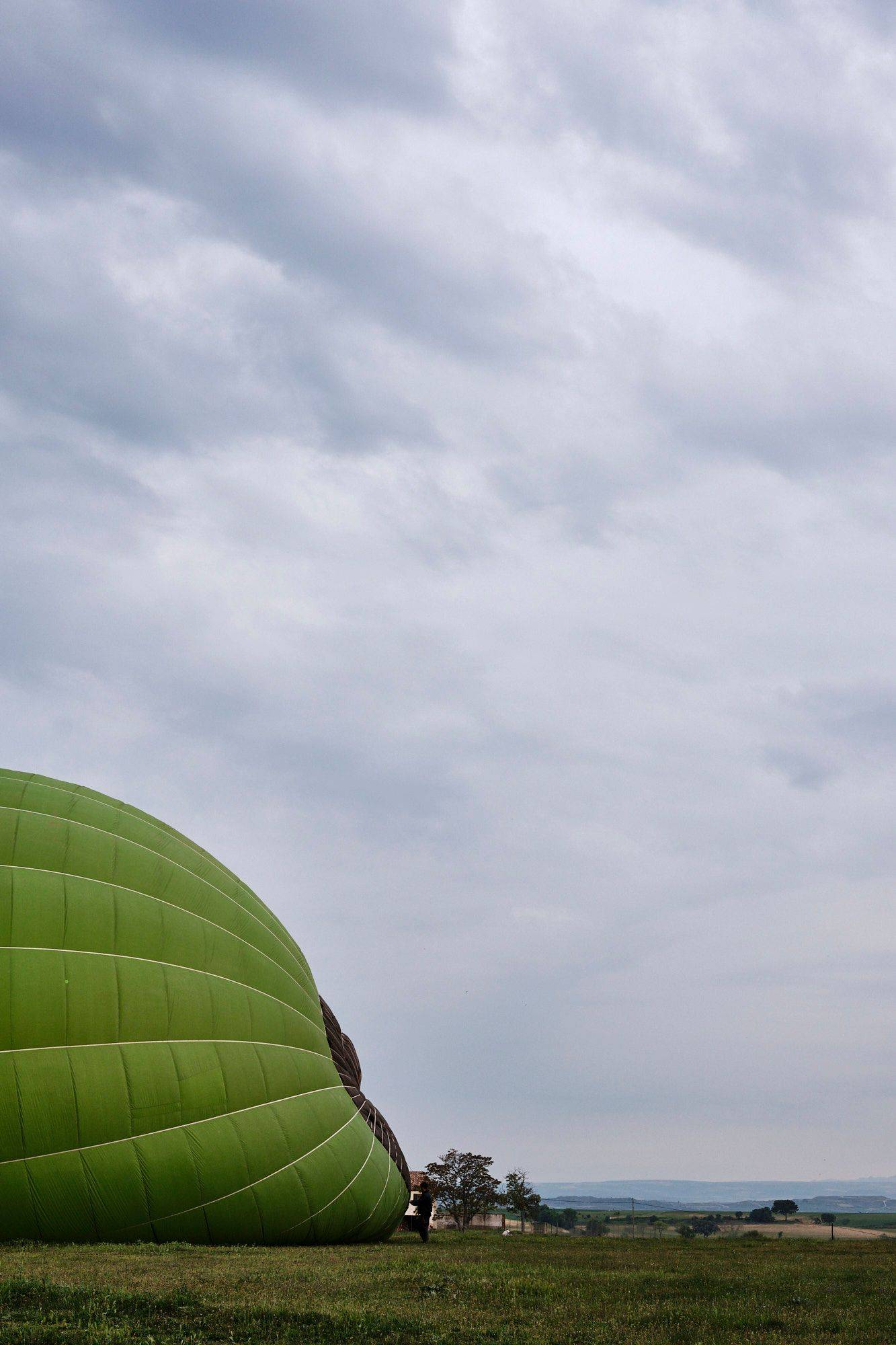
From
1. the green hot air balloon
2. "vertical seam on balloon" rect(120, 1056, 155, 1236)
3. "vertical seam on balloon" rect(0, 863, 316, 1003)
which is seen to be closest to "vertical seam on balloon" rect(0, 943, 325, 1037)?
the green hot air balloon

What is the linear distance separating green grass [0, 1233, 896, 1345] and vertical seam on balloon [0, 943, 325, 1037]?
15.0 ft

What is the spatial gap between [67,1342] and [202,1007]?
36.2ft

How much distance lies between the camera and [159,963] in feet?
66.6

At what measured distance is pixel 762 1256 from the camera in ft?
72.5

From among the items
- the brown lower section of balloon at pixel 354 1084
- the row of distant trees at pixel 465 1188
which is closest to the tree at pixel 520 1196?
the row of distant trees at pixel 465 1188

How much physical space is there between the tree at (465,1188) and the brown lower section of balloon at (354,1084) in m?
34.1

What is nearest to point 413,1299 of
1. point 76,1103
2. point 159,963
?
point 76,1103

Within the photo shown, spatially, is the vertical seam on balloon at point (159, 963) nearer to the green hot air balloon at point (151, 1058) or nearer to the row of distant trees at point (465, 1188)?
the green hot air balloon at point (151, 1058)

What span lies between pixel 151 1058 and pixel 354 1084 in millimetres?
6876

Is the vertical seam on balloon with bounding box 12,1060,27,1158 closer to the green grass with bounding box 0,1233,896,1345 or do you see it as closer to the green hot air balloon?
the green hot air balloon

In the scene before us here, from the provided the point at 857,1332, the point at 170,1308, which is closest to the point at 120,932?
the point at 170,1308

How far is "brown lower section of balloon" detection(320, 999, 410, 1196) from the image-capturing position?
952 inches

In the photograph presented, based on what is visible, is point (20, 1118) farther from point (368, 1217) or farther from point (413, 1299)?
point (368, 1217)

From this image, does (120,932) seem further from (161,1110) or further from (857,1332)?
(857,1332)
